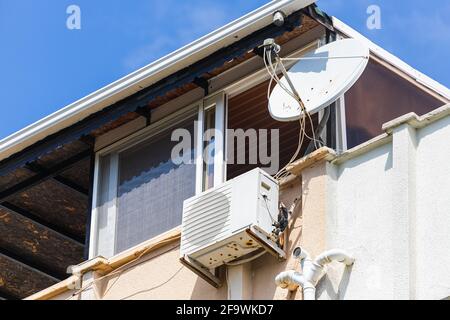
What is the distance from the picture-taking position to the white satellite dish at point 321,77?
1709cm

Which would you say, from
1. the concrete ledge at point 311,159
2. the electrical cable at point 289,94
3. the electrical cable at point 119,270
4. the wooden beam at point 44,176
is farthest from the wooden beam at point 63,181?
the concrete ledge at point 311,159

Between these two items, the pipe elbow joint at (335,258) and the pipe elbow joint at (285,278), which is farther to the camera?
the pipe elbow joint at (285,278)

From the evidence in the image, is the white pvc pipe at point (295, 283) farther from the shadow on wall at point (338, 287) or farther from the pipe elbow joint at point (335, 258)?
the pipe elbow joint at point (335, 258)

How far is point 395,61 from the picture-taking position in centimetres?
1969

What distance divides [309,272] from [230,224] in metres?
1.17

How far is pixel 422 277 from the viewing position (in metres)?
15.4

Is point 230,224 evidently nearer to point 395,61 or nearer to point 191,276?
point 191,276

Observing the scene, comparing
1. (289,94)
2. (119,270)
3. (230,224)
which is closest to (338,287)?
(230,224)

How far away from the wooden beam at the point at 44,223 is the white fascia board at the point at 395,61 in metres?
4.90

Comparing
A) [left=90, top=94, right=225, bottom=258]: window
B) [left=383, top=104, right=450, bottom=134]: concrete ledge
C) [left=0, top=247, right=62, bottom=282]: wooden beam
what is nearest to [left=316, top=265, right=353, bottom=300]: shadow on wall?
[left=383, top=104, right=450, bottom=134]: concrete ledge

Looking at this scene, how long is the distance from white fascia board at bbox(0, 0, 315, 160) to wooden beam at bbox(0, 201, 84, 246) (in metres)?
1.17
